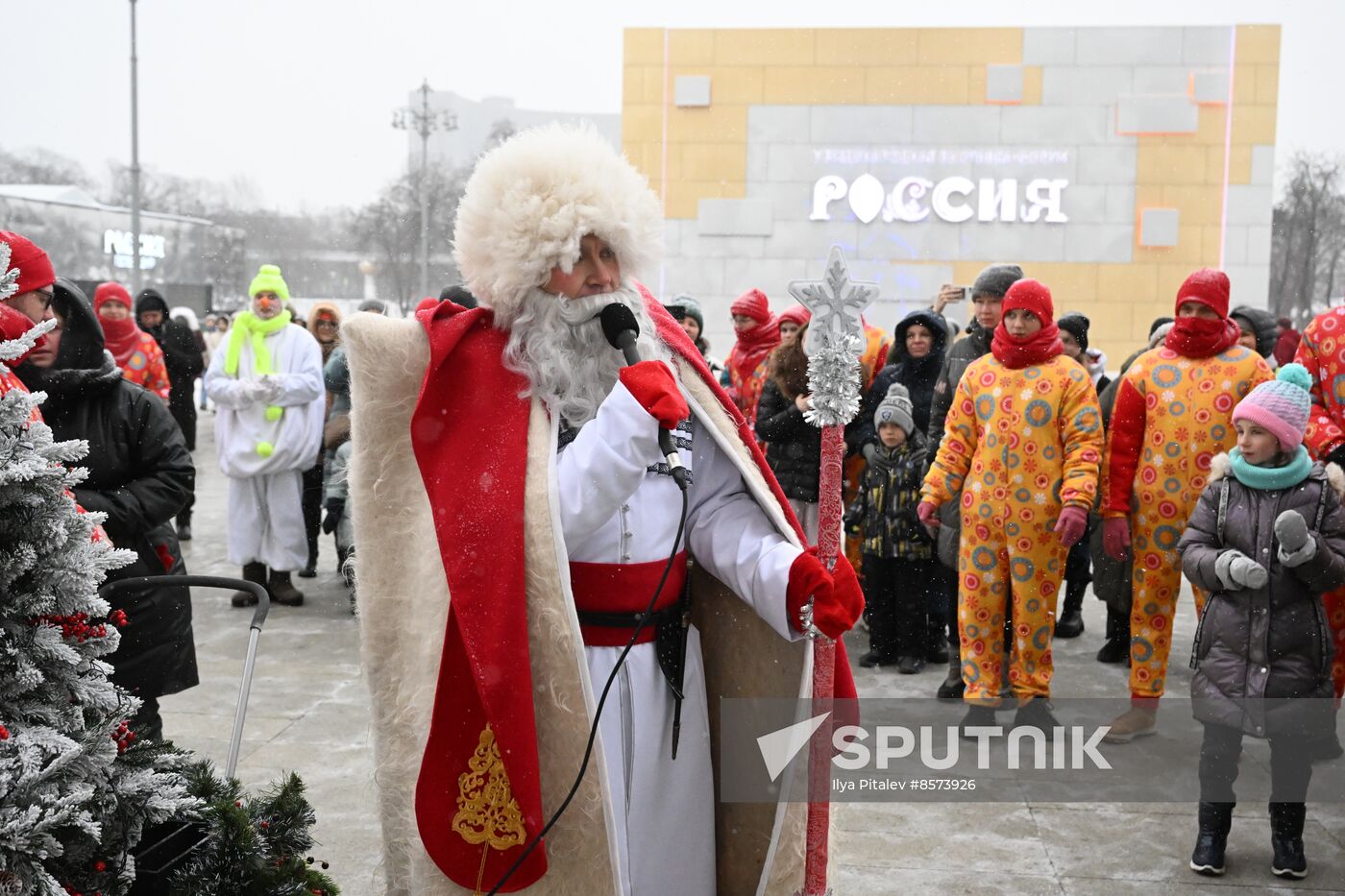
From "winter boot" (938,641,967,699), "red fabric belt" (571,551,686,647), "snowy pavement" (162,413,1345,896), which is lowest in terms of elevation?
"snowy pavement" (162,413,1345,896)

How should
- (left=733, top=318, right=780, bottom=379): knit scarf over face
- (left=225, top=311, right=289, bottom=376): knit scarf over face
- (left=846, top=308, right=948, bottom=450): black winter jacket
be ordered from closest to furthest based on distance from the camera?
(left=846, top=308, right=948, bottom=450): black winter jacket < (left=225, top=311, right=289, bottom=376): knit scarf over face < (left=733, top=318, right=780, bottom=379): knit scarf over face

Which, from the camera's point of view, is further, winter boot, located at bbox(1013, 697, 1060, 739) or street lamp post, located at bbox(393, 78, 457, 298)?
street lamp post, located at bbox(393, 78, 457, 298)

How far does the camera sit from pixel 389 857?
2.62 meters

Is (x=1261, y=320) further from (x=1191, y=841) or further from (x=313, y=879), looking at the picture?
(x=313, y=879)

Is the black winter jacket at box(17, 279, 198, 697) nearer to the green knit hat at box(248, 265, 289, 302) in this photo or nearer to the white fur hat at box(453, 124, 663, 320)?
the white fur hat at box(453, 124, 663, 320)

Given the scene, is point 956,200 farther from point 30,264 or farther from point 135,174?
point 30,264

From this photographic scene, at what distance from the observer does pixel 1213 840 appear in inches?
157

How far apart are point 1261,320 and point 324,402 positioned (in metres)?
6.11

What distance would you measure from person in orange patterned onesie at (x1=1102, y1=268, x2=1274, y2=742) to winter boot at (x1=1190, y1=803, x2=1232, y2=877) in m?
1.28

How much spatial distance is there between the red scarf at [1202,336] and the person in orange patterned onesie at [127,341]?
6502mm

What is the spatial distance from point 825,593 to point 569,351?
738 mm

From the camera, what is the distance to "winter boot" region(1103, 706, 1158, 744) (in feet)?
17.4

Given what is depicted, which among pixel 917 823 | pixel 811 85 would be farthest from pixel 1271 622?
pixel 811 85

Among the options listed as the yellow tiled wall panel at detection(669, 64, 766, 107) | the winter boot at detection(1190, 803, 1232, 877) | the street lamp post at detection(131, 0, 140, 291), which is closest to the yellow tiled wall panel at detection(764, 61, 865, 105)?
the yellow tiled wall panel at detection(669, 64, 766, 107)
